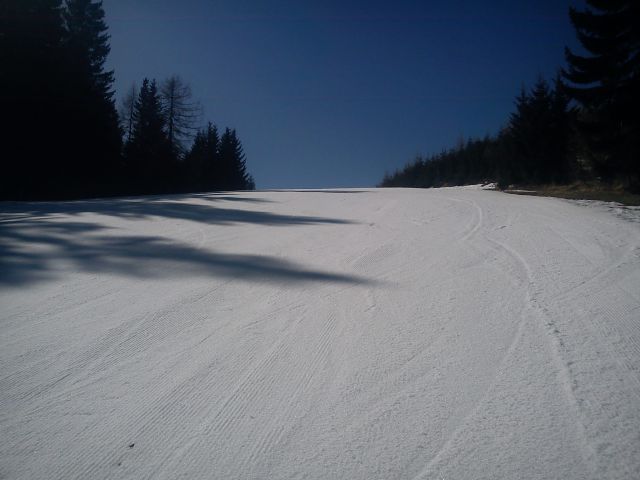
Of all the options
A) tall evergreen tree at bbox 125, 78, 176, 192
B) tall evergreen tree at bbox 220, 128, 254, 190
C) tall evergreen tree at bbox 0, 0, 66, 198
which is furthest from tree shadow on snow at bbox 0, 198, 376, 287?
tall evergreen tree at bbox 220, 128, 254, 190

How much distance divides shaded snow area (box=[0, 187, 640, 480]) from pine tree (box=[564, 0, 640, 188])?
40.5 feet

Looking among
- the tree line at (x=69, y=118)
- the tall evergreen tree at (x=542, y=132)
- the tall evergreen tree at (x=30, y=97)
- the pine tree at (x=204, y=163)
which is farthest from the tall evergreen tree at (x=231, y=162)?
the tall evergreen tree at (x=542, y=132)

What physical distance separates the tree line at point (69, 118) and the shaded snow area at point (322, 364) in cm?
1702

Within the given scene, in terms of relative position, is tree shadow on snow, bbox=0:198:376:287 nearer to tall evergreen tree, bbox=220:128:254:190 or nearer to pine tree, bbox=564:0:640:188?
pine tree, bbox=564:0:640:188

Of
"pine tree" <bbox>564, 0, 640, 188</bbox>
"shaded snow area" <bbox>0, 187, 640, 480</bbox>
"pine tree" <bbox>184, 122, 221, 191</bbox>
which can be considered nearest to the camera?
"shaded snow area" <bbox>0, 187, 640, 480</bbox>

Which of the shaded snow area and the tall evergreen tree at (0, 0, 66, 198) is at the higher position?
the tall evergreen tree at (0, 0, 66, 198)

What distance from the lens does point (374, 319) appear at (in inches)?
98.4

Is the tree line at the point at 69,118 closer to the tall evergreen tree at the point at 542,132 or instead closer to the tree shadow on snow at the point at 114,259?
the tree shadow on snow at the point at 114,259

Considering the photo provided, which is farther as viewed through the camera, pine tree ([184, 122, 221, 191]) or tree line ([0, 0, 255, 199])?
pine tree ([184, 122, 221, 191])

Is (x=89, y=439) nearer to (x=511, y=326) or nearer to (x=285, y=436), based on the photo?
(x=285, y=436)

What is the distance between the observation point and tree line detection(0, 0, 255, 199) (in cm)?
1628

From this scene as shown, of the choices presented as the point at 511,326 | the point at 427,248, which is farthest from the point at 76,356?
the point at 427,248

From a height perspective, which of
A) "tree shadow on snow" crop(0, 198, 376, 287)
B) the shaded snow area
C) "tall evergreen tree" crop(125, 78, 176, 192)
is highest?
"tall evergreen tree" crop(125, 78, 176, 192)

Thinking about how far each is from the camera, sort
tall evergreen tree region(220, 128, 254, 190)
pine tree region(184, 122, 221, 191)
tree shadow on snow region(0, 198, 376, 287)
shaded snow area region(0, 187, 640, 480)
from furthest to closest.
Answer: tall evergreen tree region(220, 128, 254, 190) → pine tree region(184, 122, 221, 191) → tree shadow on snow region(0, 198, 376, 287) → shaded snow area region(0, 187, 640, 480)
